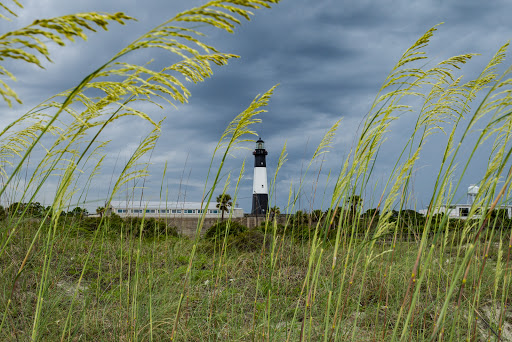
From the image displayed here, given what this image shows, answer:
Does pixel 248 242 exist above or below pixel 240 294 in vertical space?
above

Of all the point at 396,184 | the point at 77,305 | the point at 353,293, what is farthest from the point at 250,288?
the point at 396,184

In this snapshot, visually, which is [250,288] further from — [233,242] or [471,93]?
[471,93]

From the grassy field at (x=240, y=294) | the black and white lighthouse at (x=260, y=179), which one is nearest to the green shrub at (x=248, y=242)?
the grassy field at (x=240, y=294)

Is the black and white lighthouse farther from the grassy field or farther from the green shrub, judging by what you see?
the grassy field

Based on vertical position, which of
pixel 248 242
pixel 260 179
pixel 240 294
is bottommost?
pixel 240 294

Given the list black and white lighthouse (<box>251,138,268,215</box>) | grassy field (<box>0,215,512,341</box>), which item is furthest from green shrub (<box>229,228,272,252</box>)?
black and white lighthouse (<box>251,138,268,215</box>)

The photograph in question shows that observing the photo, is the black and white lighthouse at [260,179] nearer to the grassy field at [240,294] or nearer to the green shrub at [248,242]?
the green shrub at [248,242]

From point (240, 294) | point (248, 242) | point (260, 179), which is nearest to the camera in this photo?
point (240, 294)

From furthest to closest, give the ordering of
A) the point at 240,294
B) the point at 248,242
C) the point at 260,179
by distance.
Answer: the point at 260,179 < the point at 248,242 < the point at 240,294

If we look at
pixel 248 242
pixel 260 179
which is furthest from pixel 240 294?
pixel 260 179

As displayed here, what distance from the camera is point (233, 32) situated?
101 centimetres

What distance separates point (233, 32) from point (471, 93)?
1.57 metres

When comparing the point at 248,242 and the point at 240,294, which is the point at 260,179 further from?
the point at 240,294

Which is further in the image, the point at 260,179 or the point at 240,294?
the point at 260,179
